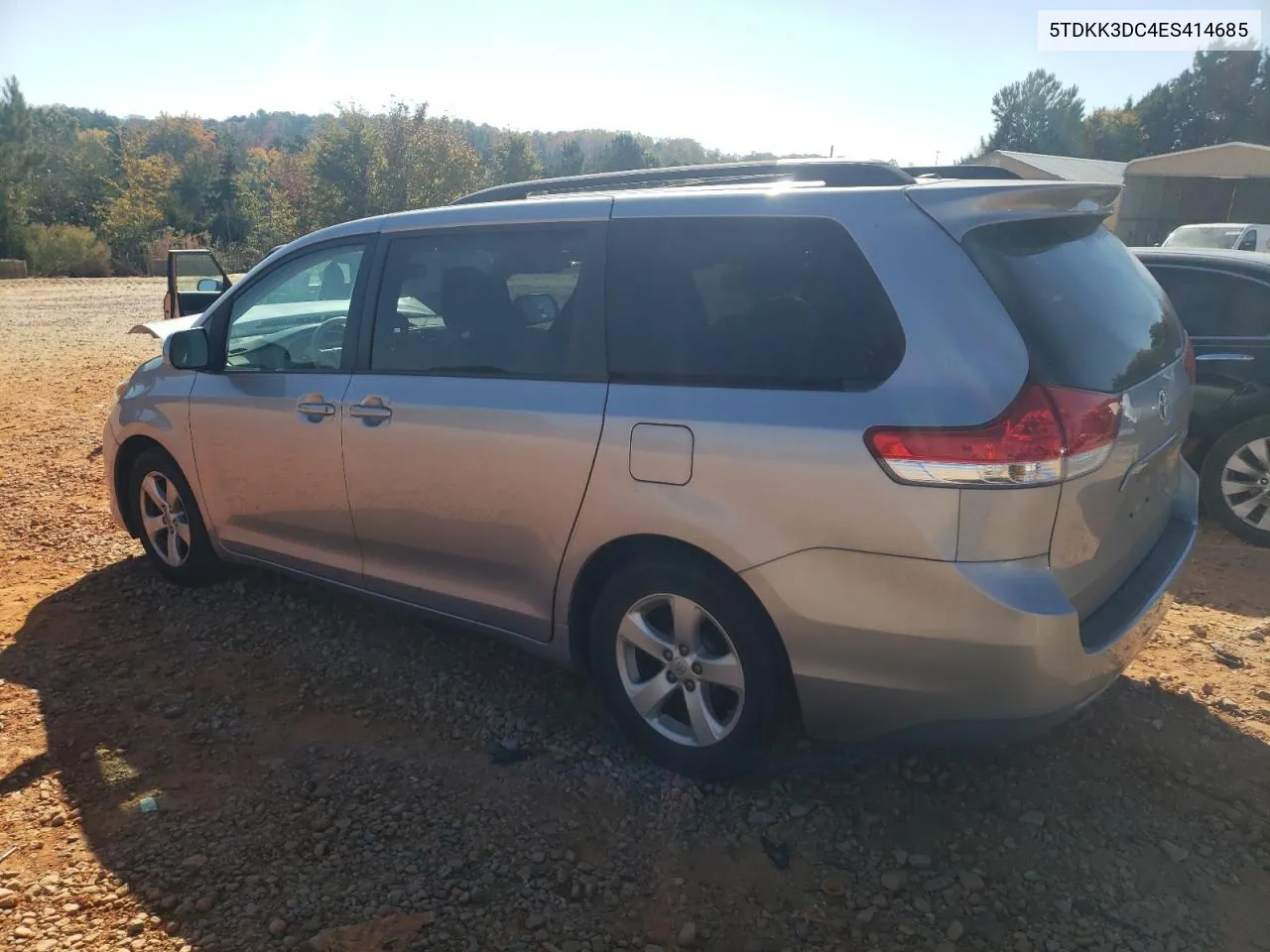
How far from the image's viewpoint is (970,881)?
8.63 ft

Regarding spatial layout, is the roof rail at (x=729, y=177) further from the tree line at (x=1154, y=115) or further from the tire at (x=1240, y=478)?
the tree line at (x=1154, y=115)

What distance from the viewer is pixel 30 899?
8.77ft

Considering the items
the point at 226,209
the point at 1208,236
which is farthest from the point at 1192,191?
the point at 226,209

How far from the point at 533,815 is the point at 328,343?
214cm

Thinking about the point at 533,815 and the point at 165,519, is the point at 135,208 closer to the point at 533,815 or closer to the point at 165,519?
the point at 165,519

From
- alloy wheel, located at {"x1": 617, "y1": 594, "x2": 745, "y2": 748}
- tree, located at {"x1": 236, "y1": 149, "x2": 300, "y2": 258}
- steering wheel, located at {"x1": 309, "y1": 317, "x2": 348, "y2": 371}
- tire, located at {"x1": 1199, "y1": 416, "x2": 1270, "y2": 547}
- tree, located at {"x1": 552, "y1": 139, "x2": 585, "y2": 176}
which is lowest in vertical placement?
alloy wheel, located at {"x1": 617, "y1": 594, "x2": 745, "y2": 748}

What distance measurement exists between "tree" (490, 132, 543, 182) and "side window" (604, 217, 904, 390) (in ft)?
117

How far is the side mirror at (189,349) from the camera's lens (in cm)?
429

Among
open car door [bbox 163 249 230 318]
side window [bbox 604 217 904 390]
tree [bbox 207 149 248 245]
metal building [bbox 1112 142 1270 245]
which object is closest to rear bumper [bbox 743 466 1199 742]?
side window [bbox 604 217 904 390]

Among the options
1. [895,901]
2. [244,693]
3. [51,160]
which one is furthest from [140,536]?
[51,160]

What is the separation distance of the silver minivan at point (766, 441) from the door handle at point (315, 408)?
0.7 inches

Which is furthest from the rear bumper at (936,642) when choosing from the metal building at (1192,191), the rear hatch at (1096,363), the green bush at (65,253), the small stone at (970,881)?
the green bush at (65,253)

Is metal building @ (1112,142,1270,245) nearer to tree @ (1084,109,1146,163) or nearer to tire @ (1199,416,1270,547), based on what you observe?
tire @ (1199,416,1270,547)

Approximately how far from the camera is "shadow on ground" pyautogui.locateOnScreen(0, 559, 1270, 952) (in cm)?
252
